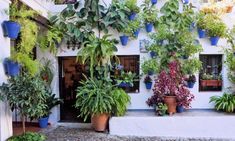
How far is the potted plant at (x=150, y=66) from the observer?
7399mm

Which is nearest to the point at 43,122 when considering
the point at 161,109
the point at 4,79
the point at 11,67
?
the point at 4,79

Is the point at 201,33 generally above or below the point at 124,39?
above

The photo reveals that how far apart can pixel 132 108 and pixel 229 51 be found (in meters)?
3.13

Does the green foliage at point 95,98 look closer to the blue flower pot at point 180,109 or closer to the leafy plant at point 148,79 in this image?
the leafy plant at point 148,79

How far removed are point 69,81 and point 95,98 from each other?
1823 millimetres

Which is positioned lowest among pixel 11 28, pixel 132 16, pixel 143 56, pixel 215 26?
pixel 143 56

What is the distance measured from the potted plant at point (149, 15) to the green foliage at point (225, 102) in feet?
8.83

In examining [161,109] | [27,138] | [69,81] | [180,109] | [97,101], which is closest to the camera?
[27,138]

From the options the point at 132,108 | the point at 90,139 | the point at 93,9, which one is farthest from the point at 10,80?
the point at 132,108

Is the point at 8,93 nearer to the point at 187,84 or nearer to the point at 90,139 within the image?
the point at 90,139

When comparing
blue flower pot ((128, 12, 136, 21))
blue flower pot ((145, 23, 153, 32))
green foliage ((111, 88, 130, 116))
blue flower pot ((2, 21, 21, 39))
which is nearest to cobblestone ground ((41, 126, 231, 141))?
green foliage ((111, 88, 130, 116))

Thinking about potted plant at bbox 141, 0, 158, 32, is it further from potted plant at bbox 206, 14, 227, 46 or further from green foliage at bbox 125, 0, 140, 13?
potted plant at bbox 206, 14, 227, 46

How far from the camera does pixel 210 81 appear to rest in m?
7.73

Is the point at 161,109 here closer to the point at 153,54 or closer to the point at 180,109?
the point at 180,109
